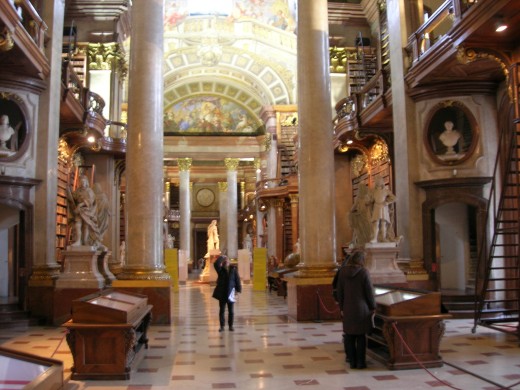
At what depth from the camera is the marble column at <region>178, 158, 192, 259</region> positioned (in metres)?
29.2

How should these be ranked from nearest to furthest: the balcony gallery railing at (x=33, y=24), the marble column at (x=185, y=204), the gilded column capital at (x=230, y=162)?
the balcony gallery railing at (x=33, y=24) → the marble column at (x=185, y=204) → the gilded column capital at (x=230, y=162)

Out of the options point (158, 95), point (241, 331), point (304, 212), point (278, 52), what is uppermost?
point (278, 52)

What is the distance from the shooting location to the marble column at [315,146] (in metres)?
9.80

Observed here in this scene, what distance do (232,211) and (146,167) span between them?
21.0m

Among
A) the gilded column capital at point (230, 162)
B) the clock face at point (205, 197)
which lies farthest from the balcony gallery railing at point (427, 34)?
the clock face at point (205, 197)

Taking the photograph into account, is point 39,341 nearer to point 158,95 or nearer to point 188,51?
point 158,95

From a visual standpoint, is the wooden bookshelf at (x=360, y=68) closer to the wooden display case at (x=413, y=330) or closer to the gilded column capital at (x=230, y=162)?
the wooden display case at (x=413, y=330)

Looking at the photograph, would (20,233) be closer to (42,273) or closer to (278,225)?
(42,273)

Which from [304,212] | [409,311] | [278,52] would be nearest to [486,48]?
[304,212]

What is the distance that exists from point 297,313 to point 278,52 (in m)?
18.7

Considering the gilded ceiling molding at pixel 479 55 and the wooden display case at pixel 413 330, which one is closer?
the wooden display case at pixel 413 330

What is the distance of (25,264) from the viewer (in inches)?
397

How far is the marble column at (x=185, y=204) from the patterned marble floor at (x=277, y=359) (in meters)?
19.5

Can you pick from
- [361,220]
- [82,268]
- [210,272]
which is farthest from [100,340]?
[210,272]
